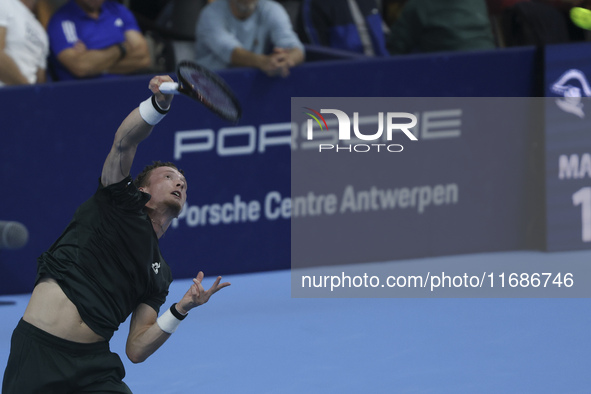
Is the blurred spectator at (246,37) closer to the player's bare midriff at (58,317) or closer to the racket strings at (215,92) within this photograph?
the racket strings at (215,92)

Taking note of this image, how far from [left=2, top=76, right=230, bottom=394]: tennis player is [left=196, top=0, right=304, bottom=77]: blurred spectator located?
11.8ft

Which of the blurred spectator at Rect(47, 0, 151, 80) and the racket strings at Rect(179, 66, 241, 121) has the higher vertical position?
the blurred spectator at Rect(47, 0, 151, 80)

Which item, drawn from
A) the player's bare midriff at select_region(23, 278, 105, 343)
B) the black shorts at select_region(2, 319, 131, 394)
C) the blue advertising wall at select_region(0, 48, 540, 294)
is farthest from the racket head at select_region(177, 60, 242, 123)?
the blue advertising wall at select_region(0, 48, 540, 294)

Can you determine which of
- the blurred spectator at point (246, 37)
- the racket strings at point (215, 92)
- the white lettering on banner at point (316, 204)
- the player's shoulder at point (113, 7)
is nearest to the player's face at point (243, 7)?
the blurred spectator at point (246, 37)

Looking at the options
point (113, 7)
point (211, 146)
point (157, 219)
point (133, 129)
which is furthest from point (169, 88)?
point (113, 7)

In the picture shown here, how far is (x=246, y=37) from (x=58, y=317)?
413cm

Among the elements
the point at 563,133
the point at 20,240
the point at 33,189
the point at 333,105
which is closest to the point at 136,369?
the point at 20,240

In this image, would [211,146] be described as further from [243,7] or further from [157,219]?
[157,219]

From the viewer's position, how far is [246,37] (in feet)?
24.8

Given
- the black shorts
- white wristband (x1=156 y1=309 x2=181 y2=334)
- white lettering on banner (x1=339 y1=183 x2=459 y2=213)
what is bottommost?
the black shorts

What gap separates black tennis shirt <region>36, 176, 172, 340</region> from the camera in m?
3.78

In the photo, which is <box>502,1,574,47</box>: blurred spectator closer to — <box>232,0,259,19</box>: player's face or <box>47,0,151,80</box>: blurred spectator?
<box>232,0,259,19</box>: player's face

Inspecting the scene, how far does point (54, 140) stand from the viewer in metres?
6.87

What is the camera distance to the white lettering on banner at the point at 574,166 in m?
8.00
